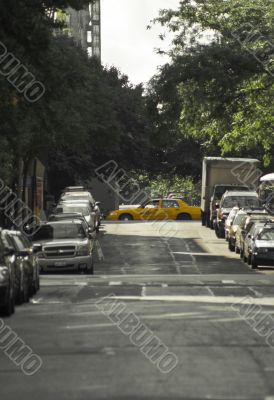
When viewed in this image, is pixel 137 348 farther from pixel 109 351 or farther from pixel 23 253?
pixel 23 253

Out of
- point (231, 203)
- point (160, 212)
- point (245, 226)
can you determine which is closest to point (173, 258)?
point (245, 226)

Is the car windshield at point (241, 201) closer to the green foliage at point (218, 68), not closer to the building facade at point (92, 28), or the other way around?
the green foliage at point (218, 68)

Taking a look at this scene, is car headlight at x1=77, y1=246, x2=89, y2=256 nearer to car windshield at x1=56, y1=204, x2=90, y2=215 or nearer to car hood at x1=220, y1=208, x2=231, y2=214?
car windshield at x1=56, y1=204, x2=90, y2=215

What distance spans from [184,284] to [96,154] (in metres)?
53.5

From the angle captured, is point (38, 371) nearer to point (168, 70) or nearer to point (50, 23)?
point (50, 23)

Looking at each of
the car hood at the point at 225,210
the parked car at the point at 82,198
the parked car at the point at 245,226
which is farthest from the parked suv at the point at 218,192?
the parked car at the point at 245,226

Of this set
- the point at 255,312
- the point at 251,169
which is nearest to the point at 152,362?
the point at 255,312

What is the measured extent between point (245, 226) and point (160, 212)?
34.3 meters

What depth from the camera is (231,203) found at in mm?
56875

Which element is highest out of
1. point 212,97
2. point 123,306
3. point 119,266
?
point 212,97

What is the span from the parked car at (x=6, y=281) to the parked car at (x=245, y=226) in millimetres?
22979

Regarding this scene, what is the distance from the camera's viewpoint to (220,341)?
52.1 ft

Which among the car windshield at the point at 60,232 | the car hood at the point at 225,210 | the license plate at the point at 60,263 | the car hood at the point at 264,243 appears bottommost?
the car hood at the point at 225,210

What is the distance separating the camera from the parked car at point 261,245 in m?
39.0
